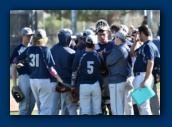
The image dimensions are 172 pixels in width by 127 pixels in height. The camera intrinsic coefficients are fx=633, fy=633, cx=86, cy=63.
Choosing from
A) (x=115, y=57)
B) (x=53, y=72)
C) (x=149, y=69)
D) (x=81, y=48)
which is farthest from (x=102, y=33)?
(x=149, y=69)

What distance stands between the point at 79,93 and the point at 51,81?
20.6 inches

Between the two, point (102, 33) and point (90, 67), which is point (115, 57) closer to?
point (90, 67)

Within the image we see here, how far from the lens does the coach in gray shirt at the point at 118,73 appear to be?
8883 mm

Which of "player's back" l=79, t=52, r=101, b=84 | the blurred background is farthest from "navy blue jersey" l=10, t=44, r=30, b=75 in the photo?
the blurred background

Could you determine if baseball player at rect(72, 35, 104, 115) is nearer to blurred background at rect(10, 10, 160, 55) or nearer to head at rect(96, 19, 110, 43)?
head at rect(96, 19, 110, 43)

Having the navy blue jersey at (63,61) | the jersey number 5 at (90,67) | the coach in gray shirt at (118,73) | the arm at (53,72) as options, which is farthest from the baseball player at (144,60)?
the arm at (53,72)

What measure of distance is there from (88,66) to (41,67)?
2.32 feet

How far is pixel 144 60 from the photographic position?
28.3 ft

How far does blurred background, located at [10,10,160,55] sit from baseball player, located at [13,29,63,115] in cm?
411

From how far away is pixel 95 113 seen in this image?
895 cm

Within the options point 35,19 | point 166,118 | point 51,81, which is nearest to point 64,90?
point 51,81

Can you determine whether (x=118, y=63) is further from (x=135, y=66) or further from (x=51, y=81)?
(x=51, y=81)

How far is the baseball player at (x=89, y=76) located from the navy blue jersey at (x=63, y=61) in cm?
33

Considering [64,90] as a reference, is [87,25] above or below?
above
